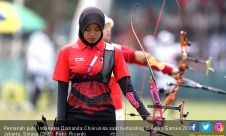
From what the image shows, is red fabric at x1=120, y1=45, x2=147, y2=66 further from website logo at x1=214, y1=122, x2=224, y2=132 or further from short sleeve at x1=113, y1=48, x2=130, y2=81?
short sleeve at x1=113, y1=48, x2=130, y2=81

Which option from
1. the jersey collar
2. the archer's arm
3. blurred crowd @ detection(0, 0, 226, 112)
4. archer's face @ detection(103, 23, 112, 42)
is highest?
blurred crowd @ detection(0, 0, 226, 112)

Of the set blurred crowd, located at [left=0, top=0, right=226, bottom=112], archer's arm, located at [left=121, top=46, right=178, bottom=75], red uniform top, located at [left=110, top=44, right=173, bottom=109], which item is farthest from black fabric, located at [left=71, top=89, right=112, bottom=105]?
blurred crowd, located at [left=0, top=0, right=226, bottom=112]

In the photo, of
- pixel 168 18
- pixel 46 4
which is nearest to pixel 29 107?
pixel 168 18

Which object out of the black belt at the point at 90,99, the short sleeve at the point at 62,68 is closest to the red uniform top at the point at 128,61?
the black belt at the point at 90,99

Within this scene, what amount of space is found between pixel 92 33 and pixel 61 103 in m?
0.67

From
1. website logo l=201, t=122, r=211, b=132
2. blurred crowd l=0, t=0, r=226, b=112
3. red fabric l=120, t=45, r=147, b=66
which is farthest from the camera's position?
blurred crowd l=0, t=0, r=226, b=112

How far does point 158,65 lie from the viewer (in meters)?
11.0

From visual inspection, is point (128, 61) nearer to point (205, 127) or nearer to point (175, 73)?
point (175, 73)

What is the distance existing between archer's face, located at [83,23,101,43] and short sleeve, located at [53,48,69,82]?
0.24 m

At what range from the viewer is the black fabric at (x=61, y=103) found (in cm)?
853

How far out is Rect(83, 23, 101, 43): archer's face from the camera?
8.52m

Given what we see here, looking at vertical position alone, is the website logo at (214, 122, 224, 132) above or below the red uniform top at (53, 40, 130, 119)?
below

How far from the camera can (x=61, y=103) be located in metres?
8.54

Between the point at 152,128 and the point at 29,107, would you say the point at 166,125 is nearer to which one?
the point at 152,128
